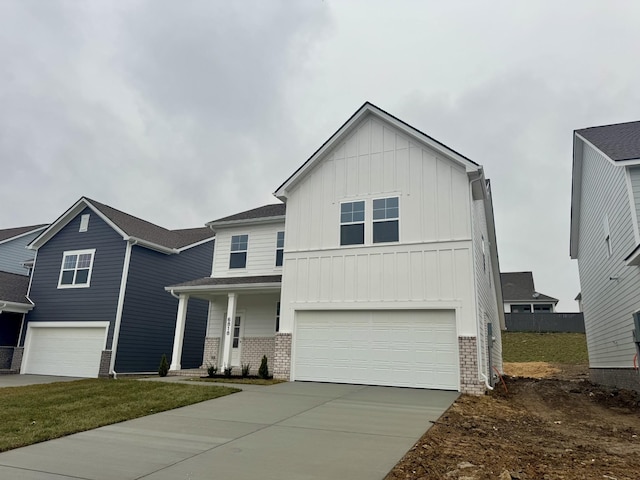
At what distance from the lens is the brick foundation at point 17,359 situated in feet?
61.6

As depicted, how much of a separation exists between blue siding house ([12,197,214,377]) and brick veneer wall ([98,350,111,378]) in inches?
1.5

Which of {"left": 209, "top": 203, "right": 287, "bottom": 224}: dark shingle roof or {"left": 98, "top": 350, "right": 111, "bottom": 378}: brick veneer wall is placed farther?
{"left": 209, "top": 203, "right": 287, "bottom": 224}: dark shingle roof

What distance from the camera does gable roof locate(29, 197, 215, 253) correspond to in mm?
18641

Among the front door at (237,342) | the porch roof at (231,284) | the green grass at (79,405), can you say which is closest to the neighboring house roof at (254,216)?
the porch roof at (231,284)

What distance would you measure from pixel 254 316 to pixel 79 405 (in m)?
8.51

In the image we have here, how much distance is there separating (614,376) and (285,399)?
11.4 m

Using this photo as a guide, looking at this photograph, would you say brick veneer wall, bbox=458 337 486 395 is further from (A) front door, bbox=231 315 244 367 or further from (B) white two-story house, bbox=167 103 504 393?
(A) front door, bbox=231 315 244 367

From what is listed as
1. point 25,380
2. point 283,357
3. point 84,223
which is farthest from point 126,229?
point 283,357

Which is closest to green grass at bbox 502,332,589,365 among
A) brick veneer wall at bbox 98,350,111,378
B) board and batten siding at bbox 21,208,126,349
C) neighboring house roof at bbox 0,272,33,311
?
brick veneer wall at bbox 98,350,111,378

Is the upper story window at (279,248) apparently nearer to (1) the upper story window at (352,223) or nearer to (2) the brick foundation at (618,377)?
(1) the upper story window at (352,223)

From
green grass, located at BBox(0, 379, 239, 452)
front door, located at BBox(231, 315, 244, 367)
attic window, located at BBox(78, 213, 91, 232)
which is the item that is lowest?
green grass, located at BBox(0, 379, 239, 452)

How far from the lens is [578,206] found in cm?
1877

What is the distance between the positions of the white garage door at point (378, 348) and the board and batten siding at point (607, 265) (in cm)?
515

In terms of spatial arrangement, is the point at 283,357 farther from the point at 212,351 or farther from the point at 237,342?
the point at 212,351
